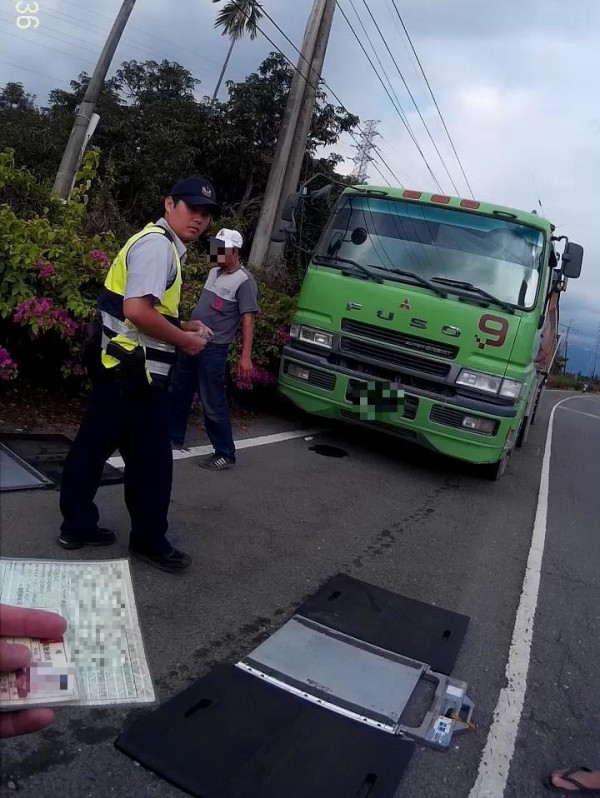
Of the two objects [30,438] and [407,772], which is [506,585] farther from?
[30,438]

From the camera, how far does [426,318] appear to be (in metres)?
6.65

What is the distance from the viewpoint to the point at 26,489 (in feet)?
14.6

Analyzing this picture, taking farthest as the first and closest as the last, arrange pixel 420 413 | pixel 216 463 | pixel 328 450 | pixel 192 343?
pixel 328 450
pixel 420 413
pixel 216 463
pixel 192 343

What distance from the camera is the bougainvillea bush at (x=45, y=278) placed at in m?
5.53

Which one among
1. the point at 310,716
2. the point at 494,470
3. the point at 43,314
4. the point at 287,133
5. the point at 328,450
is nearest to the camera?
the point at 310,716

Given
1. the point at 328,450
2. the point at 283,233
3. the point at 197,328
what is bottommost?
the point at 328,450

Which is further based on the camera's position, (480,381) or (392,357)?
(392,357)

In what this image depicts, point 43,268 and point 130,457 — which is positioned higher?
point 43,268

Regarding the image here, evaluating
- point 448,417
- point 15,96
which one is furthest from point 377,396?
point 15,96

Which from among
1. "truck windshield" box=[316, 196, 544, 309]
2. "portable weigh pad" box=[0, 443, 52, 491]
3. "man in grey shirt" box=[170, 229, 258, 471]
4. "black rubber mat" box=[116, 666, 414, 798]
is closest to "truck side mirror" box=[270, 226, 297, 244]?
"truck windshield" box=[316, 196, 544, 309]

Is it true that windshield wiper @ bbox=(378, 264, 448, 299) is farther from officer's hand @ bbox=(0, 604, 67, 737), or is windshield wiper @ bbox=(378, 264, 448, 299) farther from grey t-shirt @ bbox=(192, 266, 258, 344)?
officer's hand @ bbox=(0, 604, 67, 737)

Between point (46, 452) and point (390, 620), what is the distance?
2.81 meters

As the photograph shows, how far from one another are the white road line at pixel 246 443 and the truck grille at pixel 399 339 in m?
1.38

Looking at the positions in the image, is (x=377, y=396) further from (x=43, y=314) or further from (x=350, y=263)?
(x=43, y=314)
